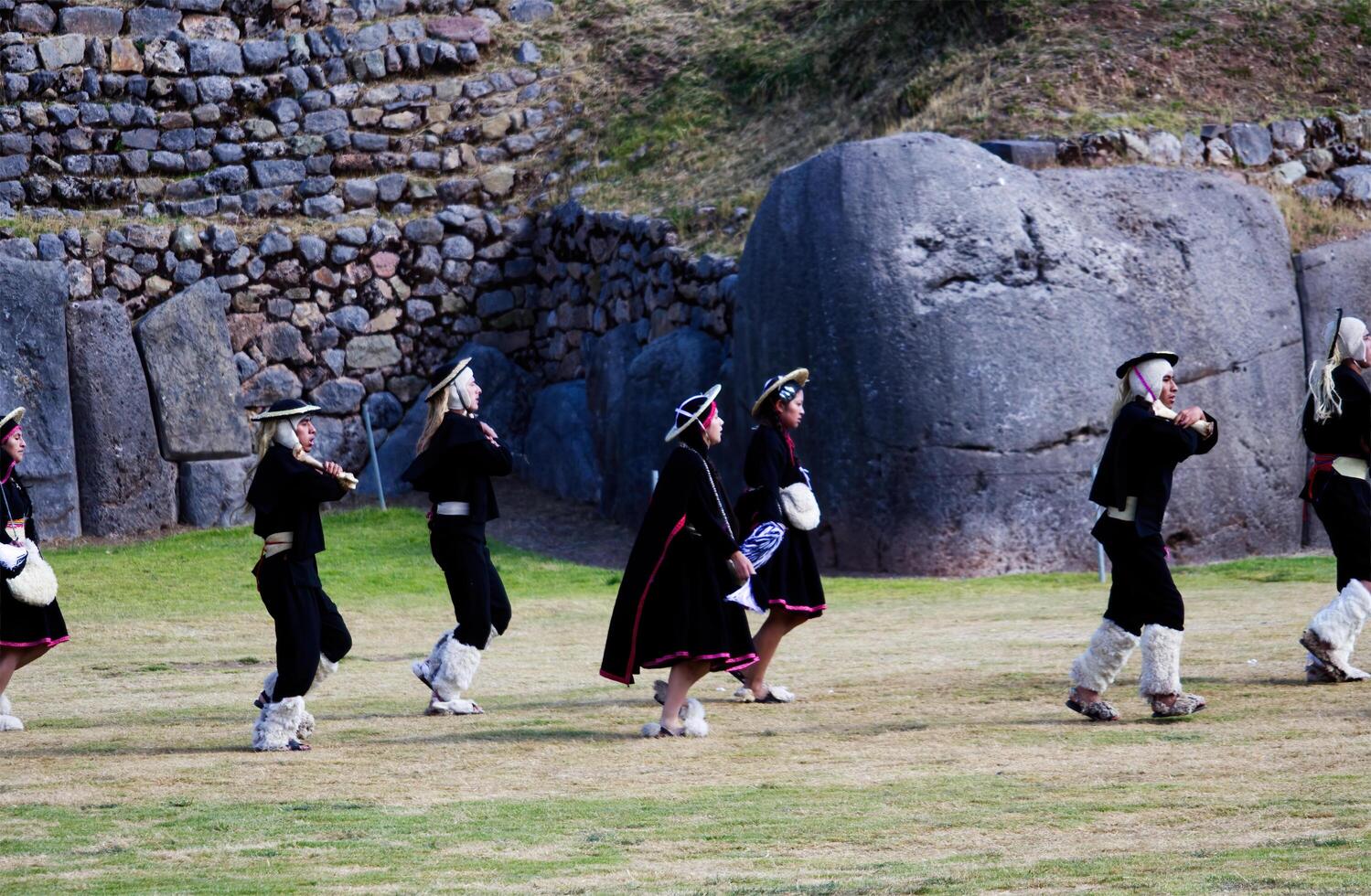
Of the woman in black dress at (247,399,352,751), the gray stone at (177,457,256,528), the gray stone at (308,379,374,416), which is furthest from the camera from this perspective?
the gray stone at (308,379,374,416)

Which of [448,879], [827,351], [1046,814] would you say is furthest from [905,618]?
[448,879]

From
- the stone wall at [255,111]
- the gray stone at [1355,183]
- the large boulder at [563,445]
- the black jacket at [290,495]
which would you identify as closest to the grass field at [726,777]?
the black jacket at [290,495]

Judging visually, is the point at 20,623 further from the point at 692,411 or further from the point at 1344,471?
the point at 1344,471

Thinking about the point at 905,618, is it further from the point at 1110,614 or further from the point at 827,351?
the point at 1110,614

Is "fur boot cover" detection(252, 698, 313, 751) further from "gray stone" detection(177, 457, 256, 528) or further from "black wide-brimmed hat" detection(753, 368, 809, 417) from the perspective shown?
"gray stone" detection(177, 457, 256, 528)

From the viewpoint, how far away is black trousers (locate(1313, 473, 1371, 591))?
33.4ft

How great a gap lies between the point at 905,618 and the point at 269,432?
6.41 m

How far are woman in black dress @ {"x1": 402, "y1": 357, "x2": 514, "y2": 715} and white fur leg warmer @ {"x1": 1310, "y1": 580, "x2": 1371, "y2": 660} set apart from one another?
4.40m

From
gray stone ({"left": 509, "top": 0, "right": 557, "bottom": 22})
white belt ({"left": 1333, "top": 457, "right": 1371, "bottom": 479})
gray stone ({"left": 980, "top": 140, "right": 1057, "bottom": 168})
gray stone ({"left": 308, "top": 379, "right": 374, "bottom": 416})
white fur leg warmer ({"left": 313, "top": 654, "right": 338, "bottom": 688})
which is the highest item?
gray stone ({"left": 509, "top": 0, "right": 557, "bottom": 22})

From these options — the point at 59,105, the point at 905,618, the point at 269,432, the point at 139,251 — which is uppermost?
the point at 59,105

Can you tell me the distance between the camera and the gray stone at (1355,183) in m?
19.9

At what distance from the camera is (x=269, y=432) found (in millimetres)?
9445

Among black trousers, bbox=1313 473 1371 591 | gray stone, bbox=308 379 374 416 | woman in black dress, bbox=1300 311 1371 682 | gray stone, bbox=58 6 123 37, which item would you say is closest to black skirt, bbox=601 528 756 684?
woman in black dress, bbox=1300 311 1371 682

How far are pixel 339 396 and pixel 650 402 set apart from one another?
4.57 metres
